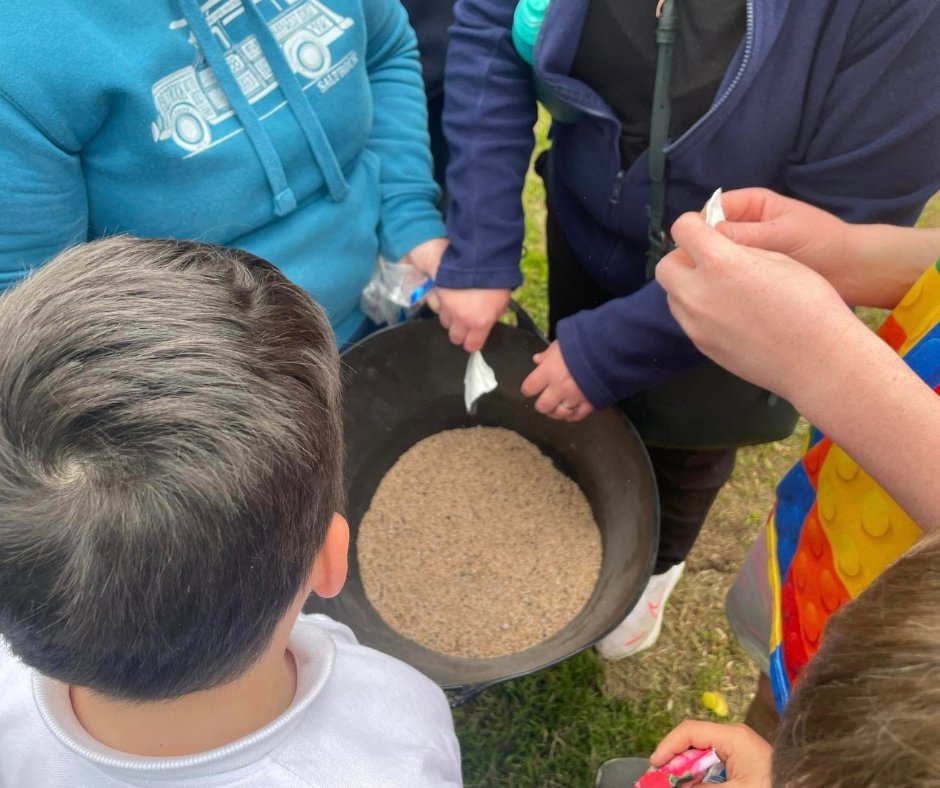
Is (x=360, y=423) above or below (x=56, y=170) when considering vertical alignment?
below

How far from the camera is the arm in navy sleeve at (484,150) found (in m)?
1.06

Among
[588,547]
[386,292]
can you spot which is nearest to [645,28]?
[386,292]

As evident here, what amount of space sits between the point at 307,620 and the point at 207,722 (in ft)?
0.87

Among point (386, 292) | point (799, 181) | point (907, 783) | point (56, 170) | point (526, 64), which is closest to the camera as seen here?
point (907, 783)

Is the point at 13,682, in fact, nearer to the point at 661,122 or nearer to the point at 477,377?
the point at 477,377

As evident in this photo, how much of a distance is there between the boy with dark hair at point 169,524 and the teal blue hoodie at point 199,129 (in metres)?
0.28

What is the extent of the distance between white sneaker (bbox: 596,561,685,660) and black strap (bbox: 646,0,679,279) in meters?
0.72

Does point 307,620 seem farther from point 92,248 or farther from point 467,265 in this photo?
point 467,265

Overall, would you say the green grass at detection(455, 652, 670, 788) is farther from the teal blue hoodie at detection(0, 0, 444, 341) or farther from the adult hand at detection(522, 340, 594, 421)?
the teal blue hoodie at detection(0, 0, 444, 341)

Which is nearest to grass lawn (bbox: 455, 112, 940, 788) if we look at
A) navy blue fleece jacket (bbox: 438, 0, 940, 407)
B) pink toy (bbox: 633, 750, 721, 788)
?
pink toy (bbox: 633, 750, 721, 788)

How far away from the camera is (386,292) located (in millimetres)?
1229

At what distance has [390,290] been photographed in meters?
1.23

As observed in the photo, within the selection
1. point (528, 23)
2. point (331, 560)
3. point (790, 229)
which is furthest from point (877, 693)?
point (528, 23)

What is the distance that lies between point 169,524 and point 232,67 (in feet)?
2.11
